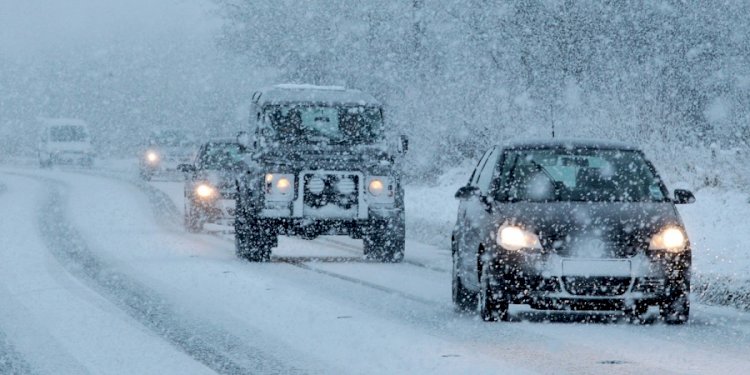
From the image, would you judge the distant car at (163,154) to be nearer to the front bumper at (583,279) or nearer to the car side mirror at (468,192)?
the car side mirror at (468,192)

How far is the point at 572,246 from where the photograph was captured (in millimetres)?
11125

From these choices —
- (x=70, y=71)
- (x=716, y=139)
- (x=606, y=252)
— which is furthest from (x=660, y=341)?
(x=70, y=71)

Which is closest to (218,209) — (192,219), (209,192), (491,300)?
(209,192)

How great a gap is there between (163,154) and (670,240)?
3631 centimetres

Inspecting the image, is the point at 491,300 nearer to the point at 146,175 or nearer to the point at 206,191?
the point at 206,191

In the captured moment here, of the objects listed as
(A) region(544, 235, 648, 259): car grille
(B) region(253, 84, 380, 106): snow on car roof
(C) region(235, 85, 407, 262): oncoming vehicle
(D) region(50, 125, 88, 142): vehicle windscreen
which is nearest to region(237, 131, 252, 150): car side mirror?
(C) region(235, 85, 407, 262): oncoming vehicle

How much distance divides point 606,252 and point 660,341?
3.08 ft

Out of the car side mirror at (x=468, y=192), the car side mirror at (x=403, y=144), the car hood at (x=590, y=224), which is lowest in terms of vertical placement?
the car hood at (x=590, y=224)

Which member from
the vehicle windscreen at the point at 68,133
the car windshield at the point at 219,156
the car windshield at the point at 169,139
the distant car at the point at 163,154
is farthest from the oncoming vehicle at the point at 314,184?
the vehicle windscreen at the point at 68,133

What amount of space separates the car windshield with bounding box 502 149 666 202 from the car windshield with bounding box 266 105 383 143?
22.5 ft

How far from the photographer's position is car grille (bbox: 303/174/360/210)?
1797cm

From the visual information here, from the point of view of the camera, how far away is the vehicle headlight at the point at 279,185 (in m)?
17.9

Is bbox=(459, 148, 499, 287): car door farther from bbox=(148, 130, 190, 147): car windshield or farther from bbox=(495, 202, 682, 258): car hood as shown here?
bbox=(148, 130, 190, 147): car windshield

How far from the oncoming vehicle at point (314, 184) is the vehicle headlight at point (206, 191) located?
3.86m
